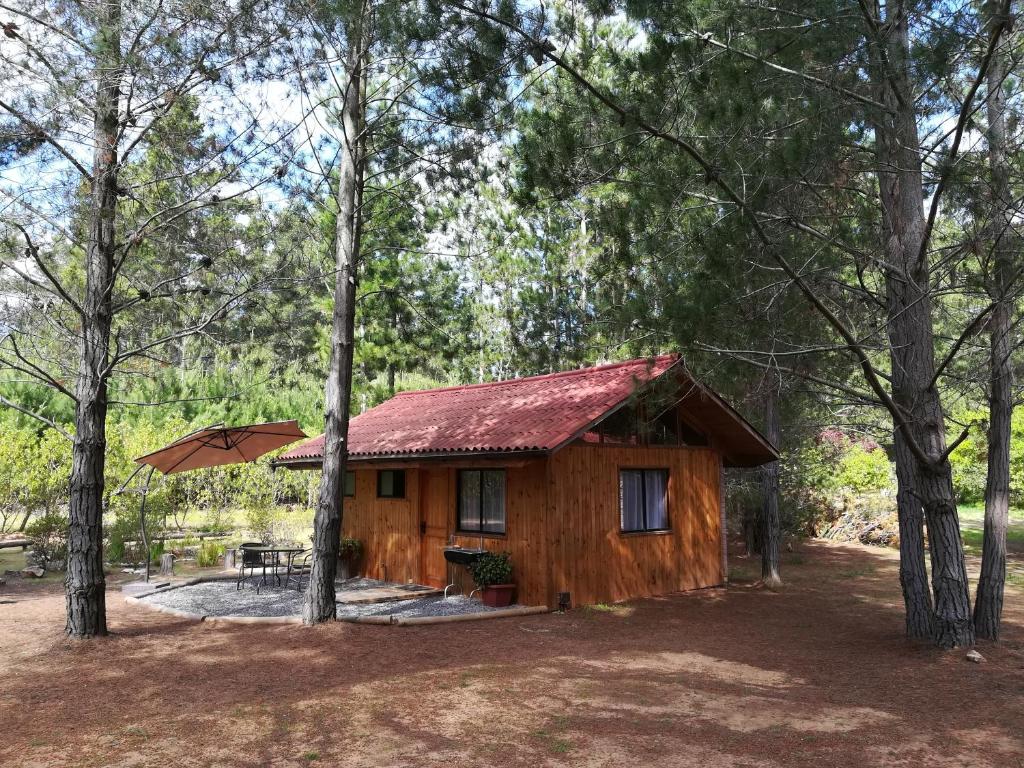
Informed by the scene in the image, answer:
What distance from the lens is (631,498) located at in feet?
39.8

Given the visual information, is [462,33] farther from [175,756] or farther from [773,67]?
[175,756]

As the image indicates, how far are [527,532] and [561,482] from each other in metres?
0.92

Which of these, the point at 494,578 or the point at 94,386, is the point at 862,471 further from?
the point at 94,386

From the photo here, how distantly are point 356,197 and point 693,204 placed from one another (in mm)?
4485

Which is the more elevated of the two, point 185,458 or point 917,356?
point 917,356

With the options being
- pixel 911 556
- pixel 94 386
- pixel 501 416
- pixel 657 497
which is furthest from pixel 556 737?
pixel 657 497

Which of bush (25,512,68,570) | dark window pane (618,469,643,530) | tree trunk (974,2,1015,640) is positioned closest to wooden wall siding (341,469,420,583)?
dark window pane (618,469,643,530)

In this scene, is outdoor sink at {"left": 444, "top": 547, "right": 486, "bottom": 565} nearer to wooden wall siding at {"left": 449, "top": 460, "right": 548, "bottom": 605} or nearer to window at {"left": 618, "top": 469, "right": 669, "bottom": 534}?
wooden wall siding at {"left": 449, "top": 460, "right": 548, "bottom": 605}

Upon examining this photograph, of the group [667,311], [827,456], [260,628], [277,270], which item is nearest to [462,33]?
[667,311]

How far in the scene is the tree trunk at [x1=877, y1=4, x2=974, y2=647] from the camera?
7.60m

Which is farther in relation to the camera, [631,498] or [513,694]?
[631,498]

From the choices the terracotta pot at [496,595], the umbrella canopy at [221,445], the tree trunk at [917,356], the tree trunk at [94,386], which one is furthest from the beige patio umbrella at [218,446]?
the tree trunk at [917,356]

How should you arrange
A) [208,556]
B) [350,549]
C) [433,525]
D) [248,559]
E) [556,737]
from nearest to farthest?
1. [556,737]
2. [433,525]
3. [248,559]
4. [350,549]
5. [208,556]

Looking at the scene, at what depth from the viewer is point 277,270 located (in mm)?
8820
